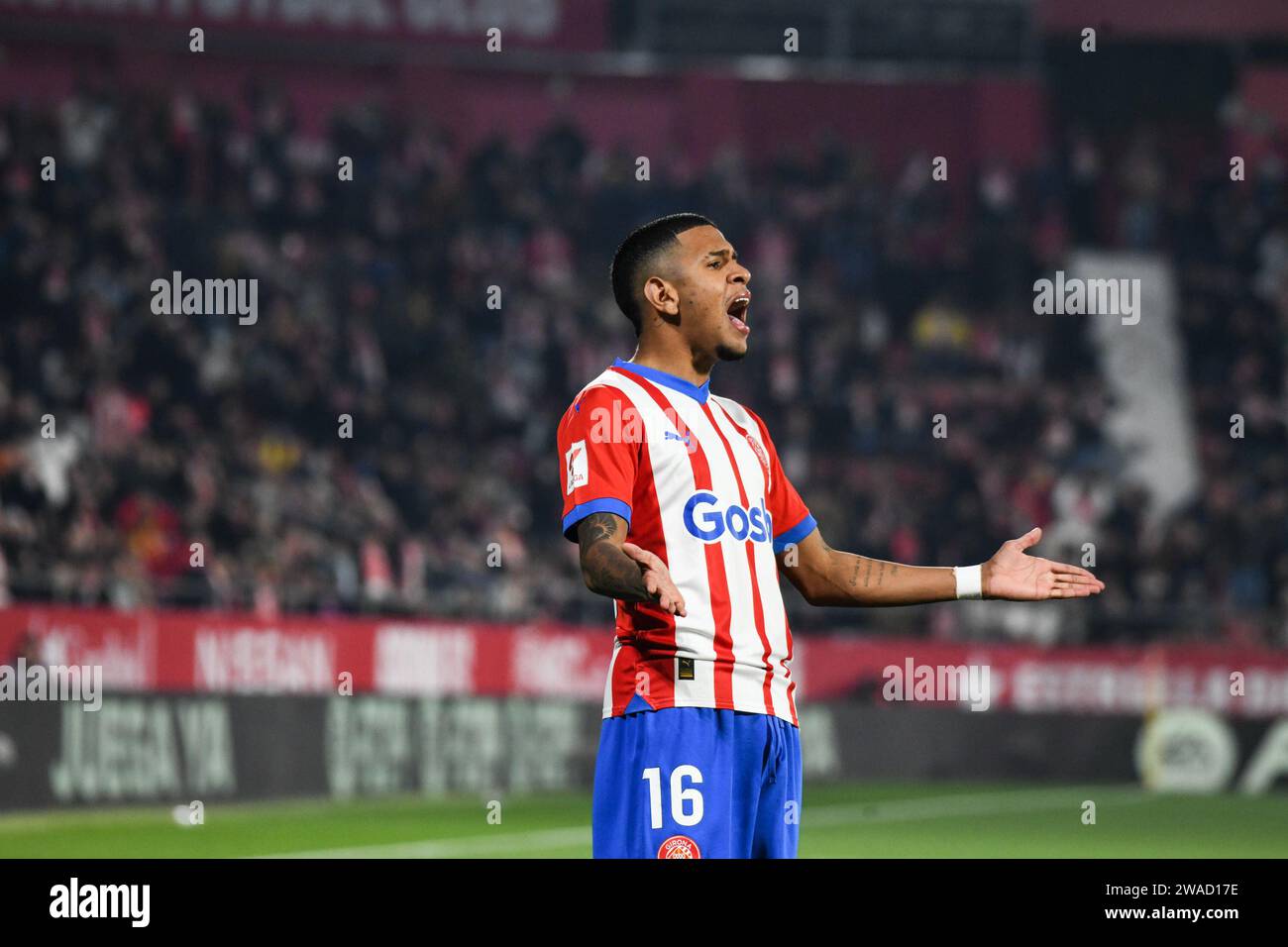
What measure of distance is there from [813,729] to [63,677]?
773 centimetres

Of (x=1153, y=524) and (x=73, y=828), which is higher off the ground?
(x=1153, y=524)

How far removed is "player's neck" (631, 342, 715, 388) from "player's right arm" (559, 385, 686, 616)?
20 cm

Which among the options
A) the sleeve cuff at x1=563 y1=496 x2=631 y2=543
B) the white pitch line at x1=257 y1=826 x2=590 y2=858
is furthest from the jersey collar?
the white pitch line at x1=257 y1=826 x2=590 y2=858

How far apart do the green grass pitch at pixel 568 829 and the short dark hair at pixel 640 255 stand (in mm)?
6551

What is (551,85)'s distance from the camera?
107 ft

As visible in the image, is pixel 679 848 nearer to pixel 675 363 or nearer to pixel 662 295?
pixel 675 363

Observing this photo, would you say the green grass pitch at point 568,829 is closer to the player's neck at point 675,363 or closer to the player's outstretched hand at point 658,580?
the player's neck at point 675,363

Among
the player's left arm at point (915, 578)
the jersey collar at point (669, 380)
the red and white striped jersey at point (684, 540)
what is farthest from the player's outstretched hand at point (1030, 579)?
the jersey collar at point (669, 380)

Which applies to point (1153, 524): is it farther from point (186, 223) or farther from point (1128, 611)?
point (186, 223)

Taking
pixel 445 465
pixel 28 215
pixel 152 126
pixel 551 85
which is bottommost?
pixel 445 465

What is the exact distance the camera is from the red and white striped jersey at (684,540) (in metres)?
4.95

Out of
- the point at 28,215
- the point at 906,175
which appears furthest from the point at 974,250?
the point at 28,215

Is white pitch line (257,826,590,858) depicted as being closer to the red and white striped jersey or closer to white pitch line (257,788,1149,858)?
white pitch line (257,788,1149,858)

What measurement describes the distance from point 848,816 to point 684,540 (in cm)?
1150
